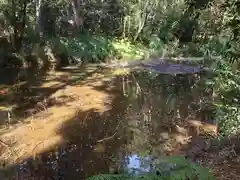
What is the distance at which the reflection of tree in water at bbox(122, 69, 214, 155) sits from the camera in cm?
713

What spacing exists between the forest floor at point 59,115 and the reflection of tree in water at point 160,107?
60 centimetres

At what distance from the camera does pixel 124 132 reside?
7.57m

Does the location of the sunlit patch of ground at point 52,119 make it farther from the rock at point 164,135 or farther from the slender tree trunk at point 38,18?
the slender tree trunk at point 38,18

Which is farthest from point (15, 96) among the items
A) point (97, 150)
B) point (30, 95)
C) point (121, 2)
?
point (121, 2)

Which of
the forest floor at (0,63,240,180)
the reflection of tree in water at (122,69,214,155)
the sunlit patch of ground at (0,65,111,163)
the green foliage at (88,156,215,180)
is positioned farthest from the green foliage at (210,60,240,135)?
the sunlit patch of ground at (0,65,111,163)

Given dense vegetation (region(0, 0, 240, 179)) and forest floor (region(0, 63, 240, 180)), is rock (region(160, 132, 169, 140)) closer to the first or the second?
forest floor (region(0, 63, 240, 180))

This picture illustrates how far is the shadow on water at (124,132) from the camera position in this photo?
19.6 feet

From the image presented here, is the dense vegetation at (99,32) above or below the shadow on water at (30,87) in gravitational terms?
above

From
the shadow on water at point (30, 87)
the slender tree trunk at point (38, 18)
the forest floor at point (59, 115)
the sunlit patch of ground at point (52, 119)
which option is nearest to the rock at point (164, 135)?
the forest floor at point (59, 115)

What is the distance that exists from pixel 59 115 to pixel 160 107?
2.65 meters

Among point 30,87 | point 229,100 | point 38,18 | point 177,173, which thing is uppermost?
point 38,18

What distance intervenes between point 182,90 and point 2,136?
627cm

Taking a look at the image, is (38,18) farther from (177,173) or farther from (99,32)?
(177,173)

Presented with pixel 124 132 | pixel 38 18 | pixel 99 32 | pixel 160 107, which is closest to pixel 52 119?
pixel 124 132
